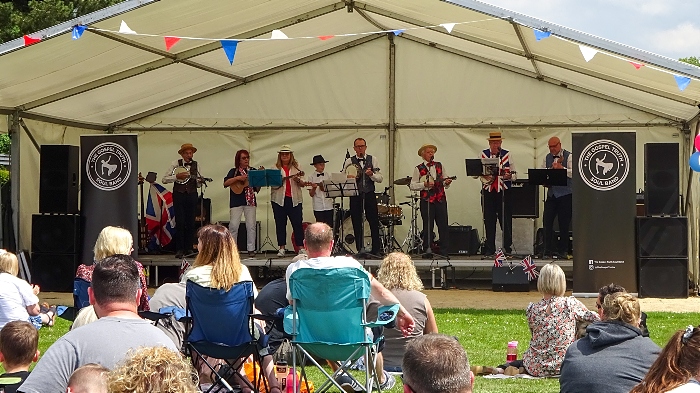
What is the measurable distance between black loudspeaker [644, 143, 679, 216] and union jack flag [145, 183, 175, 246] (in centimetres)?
658

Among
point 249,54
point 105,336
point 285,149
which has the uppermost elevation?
point 249,54

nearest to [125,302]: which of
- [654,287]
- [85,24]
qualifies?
[85,24]

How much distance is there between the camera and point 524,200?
12625 millimetres

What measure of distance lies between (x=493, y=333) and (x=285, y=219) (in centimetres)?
512

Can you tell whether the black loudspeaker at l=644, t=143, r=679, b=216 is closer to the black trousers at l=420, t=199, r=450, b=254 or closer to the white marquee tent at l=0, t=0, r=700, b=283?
the white marquee tent at l=0, t=0, r=700, b=283

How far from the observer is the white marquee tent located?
10641mm

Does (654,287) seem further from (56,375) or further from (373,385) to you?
(56,375)

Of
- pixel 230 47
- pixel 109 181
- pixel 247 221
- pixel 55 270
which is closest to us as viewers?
pixel 230 47

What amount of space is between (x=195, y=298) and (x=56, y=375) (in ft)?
7.40

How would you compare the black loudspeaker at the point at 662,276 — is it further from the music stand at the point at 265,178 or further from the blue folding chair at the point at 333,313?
the blue folding chair at the point at 333,313

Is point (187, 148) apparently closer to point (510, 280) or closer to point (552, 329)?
point (510, 280)

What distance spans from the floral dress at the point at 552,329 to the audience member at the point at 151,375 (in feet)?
13.6

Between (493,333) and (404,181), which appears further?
(404,181)

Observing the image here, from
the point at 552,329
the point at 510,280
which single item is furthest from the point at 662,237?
the point at 552,329
